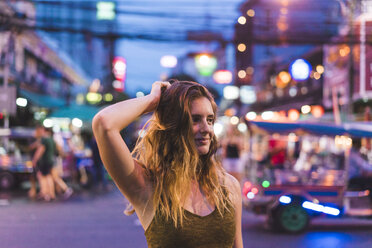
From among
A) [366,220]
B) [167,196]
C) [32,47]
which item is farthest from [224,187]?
[32,47]

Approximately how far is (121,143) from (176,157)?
324 millimetres

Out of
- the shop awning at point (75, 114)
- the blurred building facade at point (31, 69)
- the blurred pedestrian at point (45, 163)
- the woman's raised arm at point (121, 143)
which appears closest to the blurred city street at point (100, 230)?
the blurred pedestrian at point (45, 163)

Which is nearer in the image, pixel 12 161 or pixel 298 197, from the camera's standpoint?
pixel 298 197

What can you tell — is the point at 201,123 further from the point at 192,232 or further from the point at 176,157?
the point at 192,232

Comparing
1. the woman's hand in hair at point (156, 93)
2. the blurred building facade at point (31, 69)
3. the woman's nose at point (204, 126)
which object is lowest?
the woman's nose at point (204, 126)

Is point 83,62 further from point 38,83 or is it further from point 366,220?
point 366,220

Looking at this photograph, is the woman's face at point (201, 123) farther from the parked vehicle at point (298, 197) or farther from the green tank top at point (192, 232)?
the parked vehicle at point (298, 197)

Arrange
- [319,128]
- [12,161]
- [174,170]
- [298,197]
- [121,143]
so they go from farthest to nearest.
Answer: [12,161] → [319,128] → [298,197] → [174,170] → [121,143]

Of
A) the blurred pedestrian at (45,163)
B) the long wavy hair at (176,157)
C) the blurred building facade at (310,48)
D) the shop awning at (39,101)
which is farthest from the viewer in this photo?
the shop awning at (39,101)

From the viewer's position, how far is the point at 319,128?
9945 mm

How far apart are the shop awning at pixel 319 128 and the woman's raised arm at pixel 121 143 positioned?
8051mm

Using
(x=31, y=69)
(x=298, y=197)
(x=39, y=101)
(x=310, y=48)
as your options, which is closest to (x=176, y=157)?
(x=298, y=197)

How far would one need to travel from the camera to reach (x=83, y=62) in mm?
69750

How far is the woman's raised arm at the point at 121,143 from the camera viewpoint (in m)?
1.94
